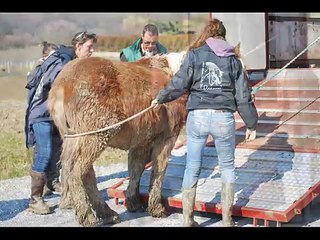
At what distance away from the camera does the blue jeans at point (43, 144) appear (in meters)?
5.40

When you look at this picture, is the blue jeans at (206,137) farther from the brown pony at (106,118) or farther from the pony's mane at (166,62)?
the pony's mane at (166,62)

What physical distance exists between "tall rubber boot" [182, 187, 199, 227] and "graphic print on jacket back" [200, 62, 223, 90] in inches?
31.1

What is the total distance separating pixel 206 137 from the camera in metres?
4.57

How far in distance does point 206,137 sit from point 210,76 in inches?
17.7

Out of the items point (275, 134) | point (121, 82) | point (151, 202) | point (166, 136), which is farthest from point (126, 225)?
point (275, 134)

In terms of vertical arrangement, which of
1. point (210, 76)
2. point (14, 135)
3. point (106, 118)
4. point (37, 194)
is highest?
point (210, 76)

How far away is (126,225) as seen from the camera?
16.2 ft

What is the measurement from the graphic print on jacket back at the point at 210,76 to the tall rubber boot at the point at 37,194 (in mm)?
1749

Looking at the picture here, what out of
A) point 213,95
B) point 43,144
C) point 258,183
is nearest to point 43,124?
point 43,144

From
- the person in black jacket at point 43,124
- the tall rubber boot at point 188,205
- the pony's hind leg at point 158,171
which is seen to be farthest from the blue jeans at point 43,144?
the tall rubber boot at point 188,205

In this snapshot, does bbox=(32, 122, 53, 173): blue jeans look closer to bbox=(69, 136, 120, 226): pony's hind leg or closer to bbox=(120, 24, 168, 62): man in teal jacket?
bbox=(69, 136, 120, 226): pony's hind leg

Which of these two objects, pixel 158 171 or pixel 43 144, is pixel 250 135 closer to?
pixel 158 171

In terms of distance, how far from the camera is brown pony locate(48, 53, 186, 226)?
467 cm
